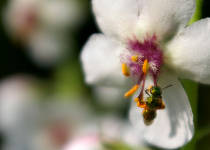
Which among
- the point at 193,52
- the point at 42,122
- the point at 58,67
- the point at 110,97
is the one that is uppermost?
the point at 58,67

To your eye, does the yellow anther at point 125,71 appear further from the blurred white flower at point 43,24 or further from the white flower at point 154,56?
the blurred white flower at point 43,24

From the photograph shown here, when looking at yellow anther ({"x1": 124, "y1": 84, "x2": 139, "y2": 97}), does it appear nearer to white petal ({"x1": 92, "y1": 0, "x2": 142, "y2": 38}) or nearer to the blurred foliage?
white petal ({"x1": 92, "y1": 0, "x2": 142, "y2": 38})

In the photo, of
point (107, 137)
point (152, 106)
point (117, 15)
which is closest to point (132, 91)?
point (152, 106)

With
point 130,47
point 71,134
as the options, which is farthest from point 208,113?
point 71,134

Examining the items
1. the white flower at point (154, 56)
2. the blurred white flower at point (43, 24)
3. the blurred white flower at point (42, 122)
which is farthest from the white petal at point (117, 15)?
the blurred white flower at point (43, 24)

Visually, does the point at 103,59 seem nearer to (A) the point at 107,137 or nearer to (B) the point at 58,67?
(A) the point at 107,137

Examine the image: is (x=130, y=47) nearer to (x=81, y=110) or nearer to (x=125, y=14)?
(x=125, y=14)
